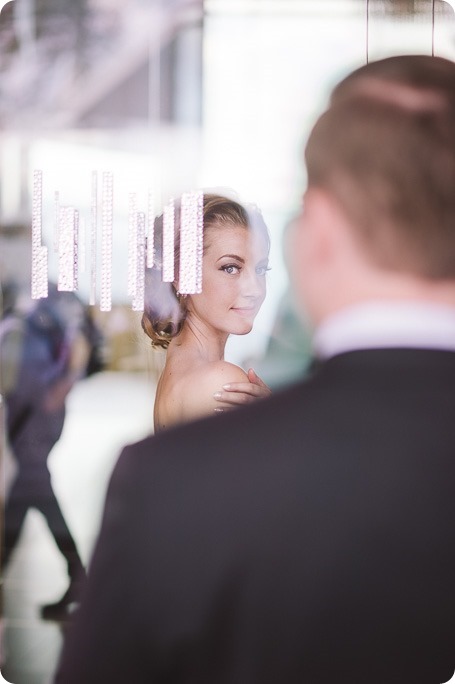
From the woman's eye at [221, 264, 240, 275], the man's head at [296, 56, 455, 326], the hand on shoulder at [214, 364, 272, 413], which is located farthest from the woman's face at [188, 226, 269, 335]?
the man's head at [296, 56, 455, 326]

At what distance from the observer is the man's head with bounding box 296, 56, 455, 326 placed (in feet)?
2.31

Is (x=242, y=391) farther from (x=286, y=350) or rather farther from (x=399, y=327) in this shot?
(x=399, y=327)

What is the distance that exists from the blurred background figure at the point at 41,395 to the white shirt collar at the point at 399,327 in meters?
1.33

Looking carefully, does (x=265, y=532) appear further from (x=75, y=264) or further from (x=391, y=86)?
(x=75, y=264)

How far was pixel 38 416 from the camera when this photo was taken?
2086 millimetres

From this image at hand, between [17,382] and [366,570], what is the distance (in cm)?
152

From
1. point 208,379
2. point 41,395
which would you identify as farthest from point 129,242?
point 41,395

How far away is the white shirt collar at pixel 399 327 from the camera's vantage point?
718 millimetres

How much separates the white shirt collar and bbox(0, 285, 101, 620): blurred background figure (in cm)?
133

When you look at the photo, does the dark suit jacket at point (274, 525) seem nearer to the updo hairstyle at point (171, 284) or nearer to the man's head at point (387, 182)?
the man's head at point (387, 182)

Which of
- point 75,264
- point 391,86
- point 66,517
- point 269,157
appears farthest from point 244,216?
point 391,86

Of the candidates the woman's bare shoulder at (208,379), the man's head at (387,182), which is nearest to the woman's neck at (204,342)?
the woman's bare shoulder at (208,379)

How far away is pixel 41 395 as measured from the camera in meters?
2.10

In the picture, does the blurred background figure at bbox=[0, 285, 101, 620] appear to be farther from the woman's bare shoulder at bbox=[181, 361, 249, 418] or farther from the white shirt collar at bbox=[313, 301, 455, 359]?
the white shirt collar at bbox=[313, 301, 455, 359]
